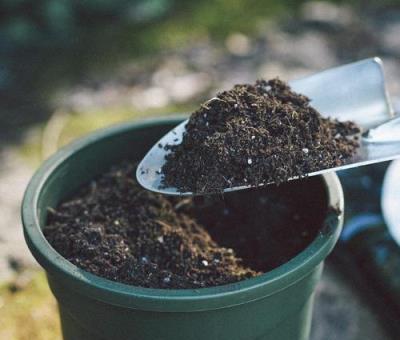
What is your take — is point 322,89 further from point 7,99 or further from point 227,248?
point 7,99

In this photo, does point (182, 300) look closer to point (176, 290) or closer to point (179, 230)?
point (176, 290)

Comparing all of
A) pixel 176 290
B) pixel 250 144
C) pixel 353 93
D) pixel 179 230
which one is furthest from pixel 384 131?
pixel 176 290

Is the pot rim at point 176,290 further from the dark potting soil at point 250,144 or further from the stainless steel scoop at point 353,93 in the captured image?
the stainless steel scoop at point 353,93

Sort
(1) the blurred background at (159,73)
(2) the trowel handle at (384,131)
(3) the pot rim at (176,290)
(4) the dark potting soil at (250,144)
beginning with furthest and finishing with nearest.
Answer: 1. (1) the blurred background at (159,73)
2. (2) the trowel handle at (384,131)
3. (4) the dark potting soil at (250,144)
4. (3) the pot rim at (176,290)

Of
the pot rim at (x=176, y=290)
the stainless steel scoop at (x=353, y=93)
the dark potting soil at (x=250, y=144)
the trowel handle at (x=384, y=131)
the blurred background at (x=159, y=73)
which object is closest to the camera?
the pot rim at (x=176, y=290)

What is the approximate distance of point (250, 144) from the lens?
136 centimetres

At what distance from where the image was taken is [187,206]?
1689 mm

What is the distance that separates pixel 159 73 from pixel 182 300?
91.7 inches

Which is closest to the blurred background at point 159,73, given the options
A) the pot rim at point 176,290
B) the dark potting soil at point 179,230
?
the dark potting soil at point 179,230

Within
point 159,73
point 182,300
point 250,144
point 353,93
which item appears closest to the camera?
point 182,300

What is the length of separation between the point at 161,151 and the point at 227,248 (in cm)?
31

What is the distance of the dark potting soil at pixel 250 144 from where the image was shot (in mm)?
1349

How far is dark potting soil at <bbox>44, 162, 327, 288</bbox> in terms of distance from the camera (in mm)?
1409

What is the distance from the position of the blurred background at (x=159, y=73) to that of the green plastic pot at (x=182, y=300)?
2.04 feet
